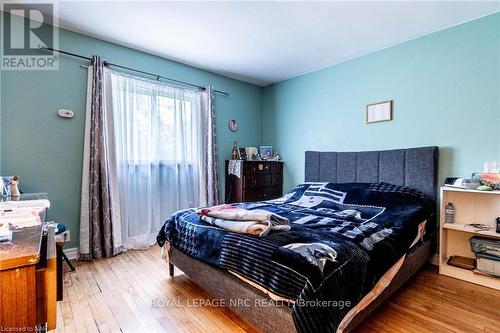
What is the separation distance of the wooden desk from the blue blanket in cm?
95

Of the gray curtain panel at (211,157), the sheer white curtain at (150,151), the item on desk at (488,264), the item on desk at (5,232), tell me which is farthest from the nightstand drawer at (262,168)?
the item on desk at (5,232)

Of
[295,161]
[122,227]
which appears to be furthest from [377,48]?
[122,227]

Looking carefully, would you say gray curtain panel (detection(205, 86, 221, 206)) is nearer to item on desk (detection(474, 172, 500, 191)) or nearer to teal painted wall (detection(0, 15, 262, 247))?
teal painted wall (detection(0, 15, 262, 247))

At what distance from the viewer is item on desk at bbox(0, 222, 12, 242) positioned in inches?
32.2

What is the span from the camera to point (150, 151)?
3236 mm

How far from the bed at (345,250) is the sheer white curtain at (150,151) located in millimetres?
1063

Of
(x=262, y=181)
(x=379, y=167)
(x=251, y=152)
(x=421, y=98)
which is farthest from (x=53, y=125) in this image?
(x=421, y=98)

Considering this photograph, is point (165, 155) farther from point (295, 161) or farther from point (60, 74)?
point (295, 161)

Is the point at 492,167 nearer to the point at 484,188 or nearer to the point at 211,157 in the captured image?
the point at 484,188

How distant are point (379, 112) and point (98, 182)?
11.3 ft

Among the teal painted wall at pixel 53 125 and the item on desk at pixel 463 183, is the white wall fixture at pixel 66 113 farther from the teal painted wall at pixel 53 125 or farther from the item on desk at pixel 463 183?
the item on desk at pixel 463 183

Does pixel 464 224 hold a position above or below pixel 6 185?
below

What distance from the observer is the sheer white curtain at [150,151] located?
3.00m

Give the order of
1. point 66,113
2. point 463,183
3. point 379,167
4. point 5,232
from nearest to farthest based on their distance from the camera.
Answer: point 5,232 < point 463,183 < point 66,113 < point 379,167
